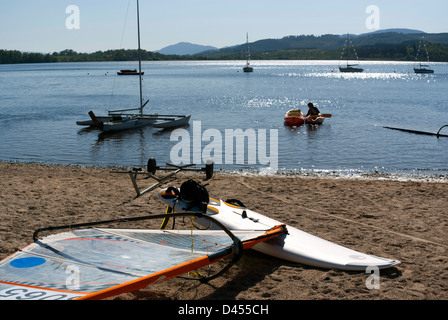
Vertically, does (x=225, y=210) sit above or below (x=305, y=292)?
above

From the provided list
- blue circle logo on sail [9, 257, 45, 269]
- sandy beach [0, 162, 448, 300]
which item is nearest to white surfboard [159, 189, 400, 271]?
sandy beach [0, 162, 448, 300]

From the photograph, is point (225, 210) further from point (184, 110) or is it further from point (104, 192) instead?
point (184, 110)

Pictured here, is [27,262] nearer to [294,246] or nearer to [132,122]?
[294,246]

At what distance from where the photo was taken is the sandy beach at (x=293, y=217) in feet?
20.3

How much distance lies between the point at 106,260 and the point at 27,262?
1004 millimetres

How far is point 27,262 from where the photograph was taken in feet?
18.5

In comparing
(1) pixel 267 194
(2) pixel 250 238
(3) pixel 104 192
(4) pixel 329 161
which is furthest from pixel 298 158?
(2) pixel 250 238

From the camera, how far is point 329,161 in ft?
62.8

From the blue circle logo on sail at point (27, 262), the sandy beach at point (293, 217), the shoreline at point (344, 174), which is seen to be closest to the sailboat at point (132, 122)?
the shoreline at point (344, 174)

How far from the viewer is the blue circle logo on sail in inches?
218

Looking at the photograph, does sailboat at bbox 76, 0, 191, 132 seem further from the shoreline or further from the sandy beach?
the sandy beach

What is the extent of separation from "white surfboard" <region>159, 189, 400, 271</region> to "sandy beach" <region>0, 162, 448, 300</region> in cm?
14
